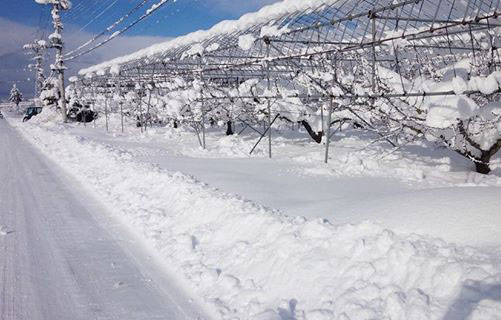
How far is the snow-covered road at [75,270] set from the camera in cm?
334

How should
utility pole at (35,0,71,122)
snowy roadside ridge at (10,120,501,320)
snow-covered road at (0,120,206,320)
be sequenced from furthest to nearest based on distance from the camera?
utility pole at (35,0,71,122)
snow-covered road at (0,120,206,320)
snowy roadside ridge at (10,120,501,320)

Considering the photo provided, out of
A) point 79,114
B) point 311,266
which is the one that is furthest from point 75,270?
point 79,114

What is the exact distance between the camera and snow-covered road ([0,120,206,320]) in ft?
11.0

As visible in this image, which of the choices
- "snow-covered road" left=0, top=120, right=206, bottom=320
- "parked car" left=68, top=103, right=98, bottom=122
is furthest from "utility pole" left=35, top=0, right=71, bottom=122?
"snow-covered road" left=0, top=120, right=206, bottom=320

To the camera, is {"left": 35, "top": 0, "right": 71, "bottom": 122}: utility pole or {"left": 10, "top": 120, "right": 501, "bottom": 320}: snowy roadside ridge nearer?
{"left": 10, "top": 120, "right": 501, "bottom": 320}: snowy roadside ridge

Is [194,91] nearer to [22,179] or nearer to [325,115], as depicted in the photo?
[325,115]

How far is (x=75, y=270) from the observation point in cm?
410

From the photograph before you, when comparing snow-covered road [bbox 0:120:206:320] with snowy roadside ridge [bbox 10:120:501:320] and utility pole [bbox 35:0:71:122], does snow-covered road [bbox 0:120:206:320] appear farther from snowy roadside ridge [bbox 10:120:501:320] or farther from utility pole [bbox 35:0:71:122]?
utility pole [bbox 35:0:71:122]

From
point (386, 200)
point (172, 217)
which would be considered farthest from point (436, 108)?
point (172, 217)

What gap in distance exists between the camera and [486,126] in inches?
272

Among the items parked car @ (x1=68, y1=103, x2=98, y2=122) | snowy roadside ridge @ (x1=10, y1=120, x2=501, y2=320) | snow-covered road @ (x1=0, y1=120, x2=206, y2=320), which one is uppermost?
parked car @ (x1=68, y1=103, x2=98, y2=122)

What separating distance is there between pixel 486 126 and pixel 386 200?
325 cm

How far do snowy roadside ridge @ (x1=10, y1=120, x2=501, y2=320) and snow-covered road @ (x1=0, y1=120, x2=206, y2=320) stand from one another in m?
0.31

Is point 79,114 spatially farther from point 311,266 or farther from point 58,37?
point 311,266
